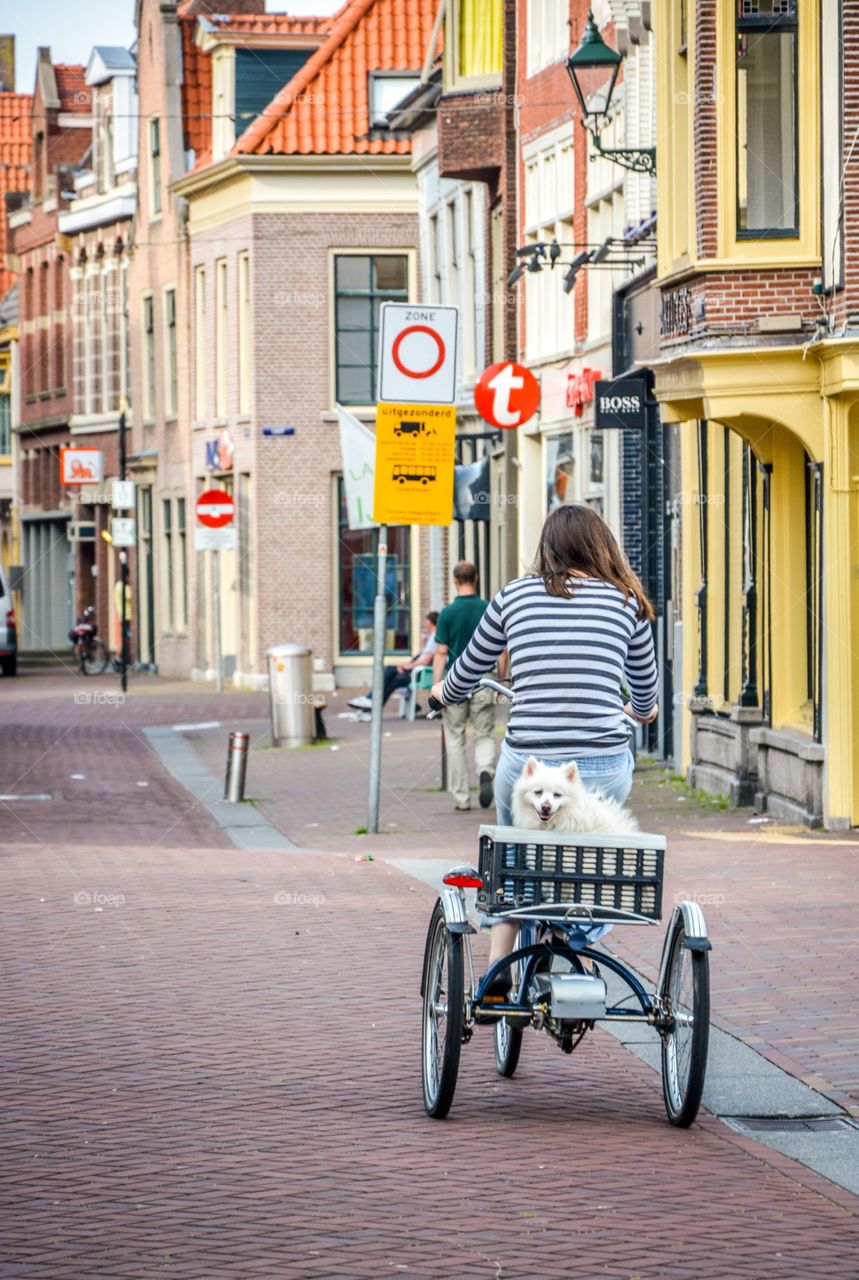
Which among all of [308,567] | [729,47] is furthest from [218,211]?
[729,47]

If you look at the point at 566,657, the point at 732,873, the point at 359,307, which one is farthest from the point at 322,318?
the point at 566,657

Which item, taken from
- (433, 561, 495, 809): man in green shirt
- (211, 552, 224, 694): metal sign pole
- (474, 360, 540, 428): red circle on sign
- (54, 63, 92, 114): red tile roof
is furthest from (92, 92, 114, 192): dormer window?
(433, 561, 495, 809): man in green shirt

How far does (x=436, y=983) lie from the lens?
25.6ft

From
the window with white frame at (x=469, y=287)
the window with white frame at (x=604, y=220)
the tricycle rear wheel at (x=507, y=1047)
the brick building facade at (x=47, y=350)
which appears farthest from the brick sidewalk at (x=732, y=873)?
the brick building facade at (x=47, y=350)

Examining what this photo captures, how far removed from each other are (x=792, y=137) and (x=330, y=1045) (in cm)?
936

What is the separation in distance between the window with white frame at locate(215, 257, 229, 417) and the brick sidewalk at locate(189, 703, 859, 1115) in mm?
17733

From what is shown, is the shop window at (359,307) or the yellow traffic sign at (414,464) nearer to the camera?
the yellow traffic sign at (414,464)

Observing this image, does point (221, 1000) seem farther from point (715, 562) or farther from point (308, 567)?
point (308, 567)

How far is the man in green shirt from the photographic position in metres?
18.0

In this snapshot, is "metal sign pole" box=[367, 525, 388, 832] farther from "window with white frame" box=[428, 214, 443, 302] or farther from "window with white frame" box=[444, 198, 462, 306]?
"window with white frame" box=[428, 214, 443, 302]

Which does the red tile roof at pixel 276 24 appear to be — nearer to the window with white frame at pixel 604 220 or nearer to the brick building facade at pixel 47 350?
the brick building facade at pixel 47 350

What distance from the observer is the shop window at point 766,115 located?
16.2 metres

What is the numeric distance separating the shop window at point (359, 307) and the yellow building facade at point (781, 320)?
22433 mm

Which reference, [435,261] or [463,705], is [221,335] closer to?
[435,261]
